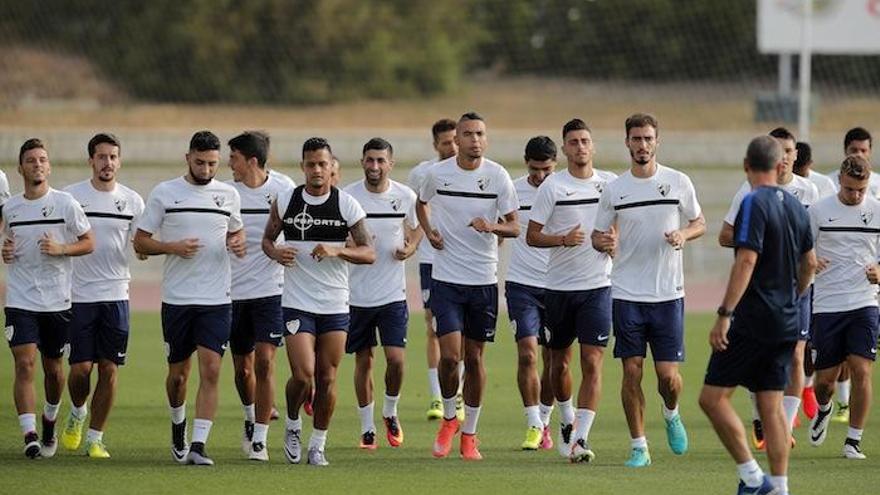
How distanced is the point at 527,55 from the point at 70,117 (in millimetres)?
11592

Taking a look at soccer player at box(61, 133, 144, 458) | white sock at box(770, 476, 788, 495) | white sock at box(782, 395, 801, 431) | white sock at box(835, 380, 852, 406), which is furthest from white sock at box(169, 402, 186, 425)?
white sock at box(835, 380, 852, 406)

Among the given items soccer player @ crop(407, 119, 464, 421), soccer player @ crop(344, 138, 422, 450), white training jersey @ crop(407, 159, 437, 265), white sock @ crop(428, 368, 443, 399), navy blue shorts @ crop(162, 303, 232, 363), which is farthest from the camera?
white sock @ crop(428, 368, 443, 399)

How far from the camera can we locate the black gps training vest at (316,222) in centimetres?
1227

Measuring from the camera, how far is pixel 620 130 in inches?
1515

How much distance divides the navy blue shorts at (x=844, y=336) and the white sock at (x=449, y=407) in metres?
2.91

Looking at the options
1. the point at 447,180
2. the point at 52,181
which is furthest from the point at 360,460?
the point at 52,181

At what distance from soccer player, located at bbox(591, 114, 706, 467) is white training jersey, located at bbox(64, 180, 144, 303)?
3.72 metres

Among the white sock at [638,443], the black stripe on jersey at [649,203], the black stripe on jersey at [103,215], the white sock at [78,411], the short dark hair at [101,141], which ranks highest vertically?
the short dark hair at [101,141]

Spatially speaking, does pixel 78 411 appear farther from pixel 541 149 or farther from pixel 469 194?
pixel 541 149

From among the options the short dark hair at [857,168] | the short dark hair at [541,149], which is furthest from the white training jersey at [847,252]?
the short dark hair at [541,149]

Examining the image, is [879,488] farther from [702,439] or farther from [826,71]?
[826,71]

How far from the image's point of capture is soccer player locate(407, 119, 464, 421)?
1497cm

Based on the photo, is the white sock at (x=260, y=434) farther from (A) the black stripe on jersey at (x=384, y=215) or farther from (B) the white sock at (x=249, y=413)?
(A) the black stripe on jersey at (x=384, y=215)

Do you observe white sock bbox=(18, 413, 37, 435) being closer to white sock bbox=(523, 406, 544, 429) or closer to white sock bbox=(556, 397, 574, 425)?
white sock bbox=(523, 406, 544, 429)
